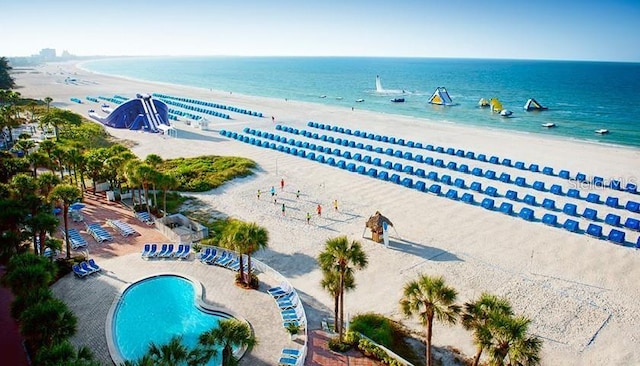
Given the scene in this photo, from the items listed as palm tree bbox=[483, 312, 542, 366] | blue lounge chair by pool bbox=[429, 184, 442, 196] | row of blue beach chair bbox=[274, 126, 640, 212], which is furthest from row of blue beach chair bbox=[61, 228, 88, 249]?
row of blue beach chair bbox=[274, 126, 640, 212]

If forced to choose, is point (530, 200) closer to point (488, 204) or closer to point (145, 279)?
point (488, 204)

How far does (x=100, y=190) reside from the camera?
3609cm

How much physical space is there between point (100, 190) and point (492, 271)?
1158 inches

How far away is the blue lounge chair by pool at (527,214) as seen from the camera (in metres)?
32.4

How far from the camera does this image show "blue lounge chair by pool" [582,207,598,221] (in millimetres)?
32375

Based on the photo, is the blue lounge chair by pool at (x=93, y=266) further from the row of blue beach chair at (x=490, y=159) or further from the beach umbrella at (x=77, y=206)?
the row of blue beach chair at (x=490, y=159)

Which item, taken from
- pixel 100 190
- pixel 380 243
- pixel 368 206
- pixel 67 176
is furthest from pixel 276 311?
pixel 67 176

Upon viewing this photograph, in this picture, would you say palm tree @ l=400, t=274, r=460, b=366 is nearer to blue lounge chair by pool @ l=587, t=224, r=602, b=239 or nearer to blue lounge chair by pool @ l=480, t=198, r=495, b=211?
blue lounge chair by pool @ l=587, t=224, r=602, b=239

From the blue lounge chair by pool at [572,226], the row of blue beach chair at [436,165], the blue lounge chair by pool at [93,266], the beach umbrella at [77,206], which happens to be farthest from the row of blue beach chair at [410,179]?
the blue lounge chair by pool at [93,266]

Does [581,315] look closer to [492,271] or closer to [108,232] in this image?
[492,271]

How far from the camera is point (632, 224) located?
101ft

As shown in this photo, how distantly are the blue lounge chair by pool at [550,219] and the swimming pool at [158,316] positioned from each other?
76.9 feet

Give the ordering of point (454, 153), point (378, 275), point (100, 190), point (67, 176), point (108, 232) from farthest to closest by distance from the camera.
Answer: point (454, 153) → point (67, 176) → point (100, 190) → point (108, 232) → point (378, 275)

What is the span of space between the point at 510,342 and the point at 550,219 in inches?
838
